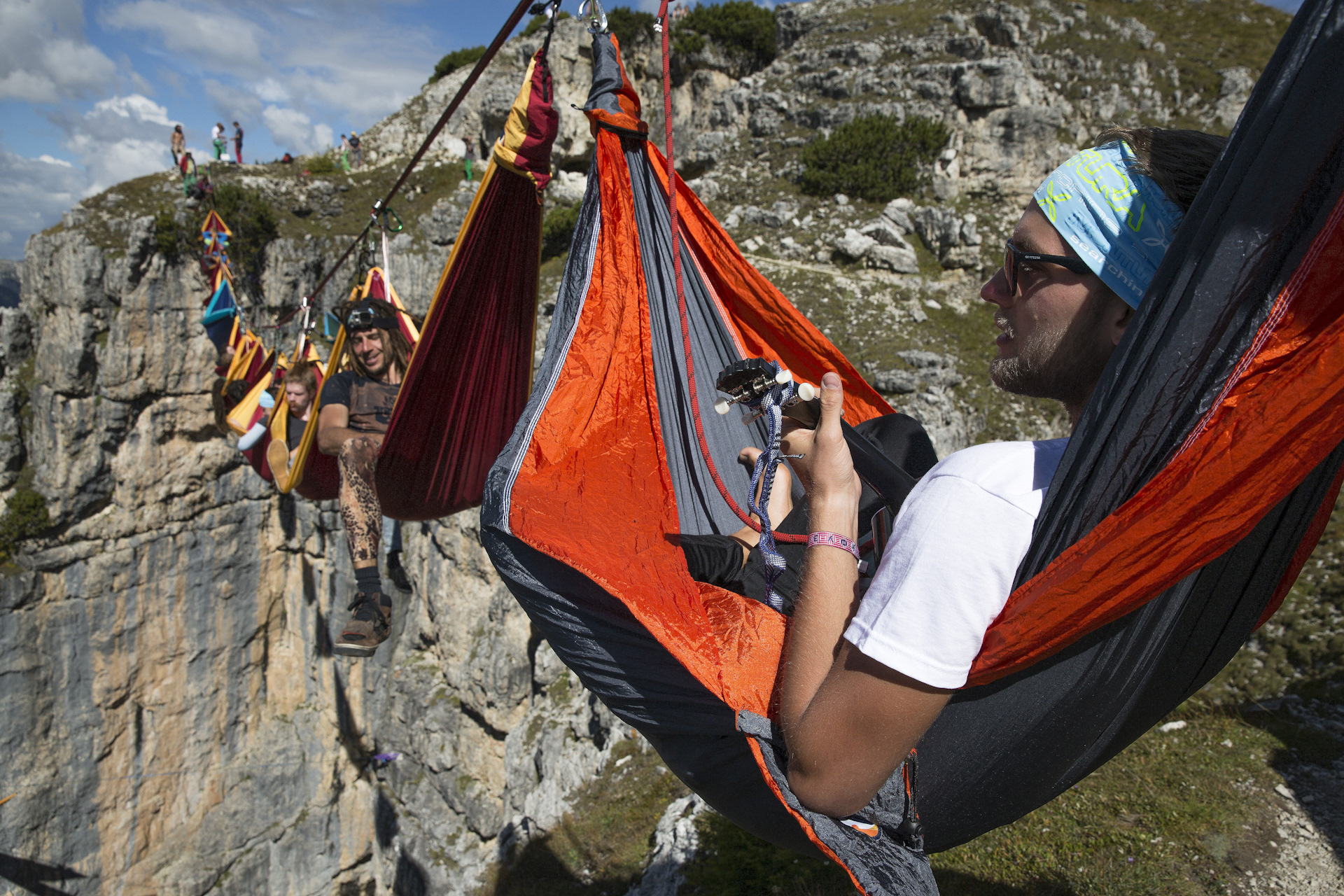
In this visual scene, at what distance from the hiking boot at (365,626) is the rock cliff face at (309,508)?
6.42 meters

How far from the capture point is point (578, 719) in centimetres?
762

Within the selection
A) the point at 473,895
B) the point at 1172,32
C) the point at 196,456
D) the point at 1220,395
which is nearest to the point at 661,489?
the point at 1220,395

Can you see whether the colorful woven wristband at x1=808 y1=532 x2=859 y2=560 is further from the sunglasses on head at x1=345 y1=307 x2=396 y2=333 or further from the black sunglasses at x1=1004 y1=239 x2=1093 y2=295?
the sunglasses on head at x1=345 y1=307 x2=396 y2=333

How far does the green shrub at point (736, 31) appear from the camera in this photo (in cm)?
1594

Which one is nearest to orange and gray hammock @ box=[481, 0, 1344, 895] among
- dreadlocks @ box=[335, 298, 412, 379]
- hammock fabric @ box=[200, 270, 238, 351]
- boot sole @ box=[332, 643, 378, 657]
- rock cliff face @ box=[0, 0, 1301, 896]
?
boot sole @ box=[332, 643, 378, 657]

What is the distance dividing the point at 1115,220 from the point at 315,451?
11.7 feet

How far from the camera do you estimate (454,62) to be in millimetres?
20688

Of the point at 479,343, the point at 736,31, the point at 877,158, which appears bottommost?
the point at 479,343

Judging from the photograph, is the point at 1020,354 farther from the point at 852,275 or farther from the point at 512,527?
the point at 852,275

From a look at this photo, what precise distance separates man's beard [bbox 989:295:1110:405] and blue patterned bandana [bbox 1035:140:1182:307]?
0.04 m

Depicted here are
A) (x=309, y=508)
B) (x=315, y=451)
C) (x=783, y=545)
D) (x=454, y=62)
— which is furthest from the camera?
(x=454, y=62)

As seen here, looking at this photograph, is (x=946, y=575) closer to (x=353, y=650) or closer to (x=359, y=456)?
(x=353, y=650)

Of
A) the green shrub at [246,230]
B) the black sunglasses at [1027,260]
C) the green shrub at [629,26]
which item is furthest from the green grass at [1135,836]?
the green shrub at [629,26]

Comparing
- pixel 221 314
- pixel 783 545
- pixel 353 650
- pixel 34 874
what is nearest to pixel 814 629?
pixel 783 545
